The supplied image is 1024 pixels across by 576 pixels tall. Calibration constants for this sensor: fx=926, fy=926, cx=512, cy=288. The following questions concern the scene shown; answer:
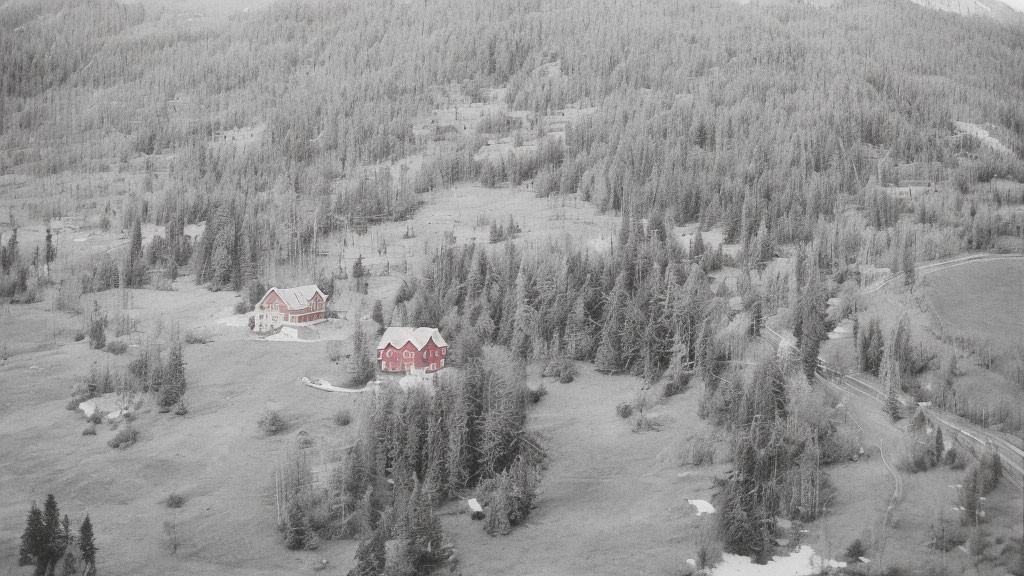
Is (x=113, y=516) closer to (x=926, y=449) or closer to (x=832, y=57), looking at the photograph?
(x=926, y=449)

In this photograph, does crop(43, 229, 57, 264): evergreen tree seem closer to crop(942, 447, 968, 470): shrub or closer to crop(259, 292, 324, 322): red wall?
crop(259, 292, 324, 322): red wall

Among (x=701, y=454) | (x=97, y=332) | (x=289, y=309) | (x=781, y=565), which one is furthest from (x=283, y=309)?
(x=781, y=565)

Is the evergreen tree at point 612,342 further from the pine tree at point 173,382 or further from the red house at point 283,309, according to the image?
the pine tree at point 173,382

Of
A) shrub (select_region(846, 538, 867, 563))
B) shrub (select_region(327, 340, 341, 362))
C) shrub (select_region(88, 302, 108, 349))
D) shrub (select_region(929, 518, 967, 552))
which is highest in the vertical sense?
shrub (select_region(929, 518, 967, 552))

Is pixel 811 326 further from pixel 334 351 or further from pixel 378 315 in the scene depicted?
pixel 334 351

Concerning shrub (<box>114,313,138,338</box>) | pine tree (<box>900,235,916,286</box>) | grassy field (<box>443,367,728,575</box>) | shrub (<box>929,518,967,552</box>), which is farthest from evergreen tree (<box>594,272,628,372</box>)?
shrub (<box>114,313,138,338</box>)
